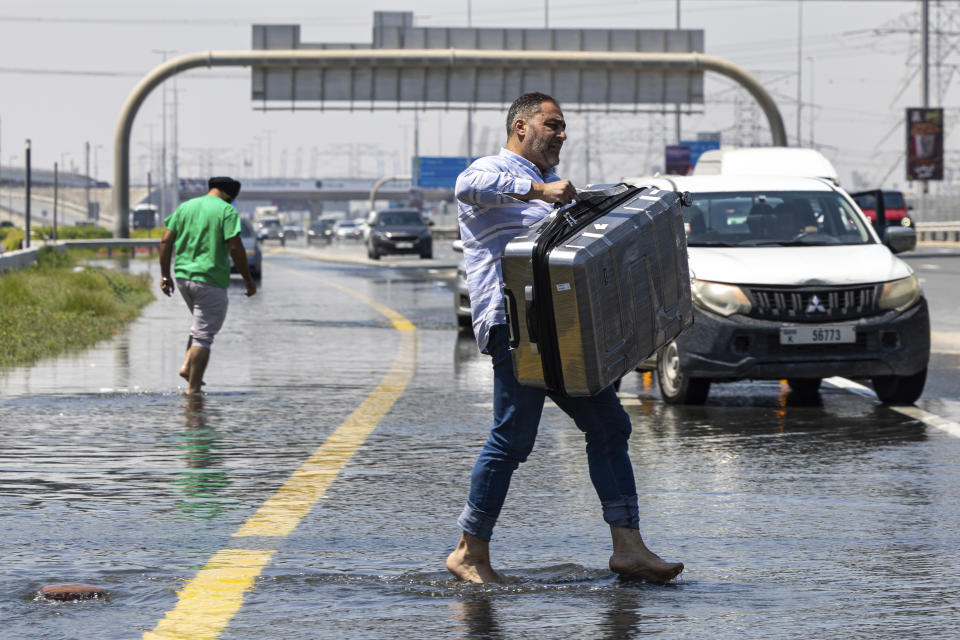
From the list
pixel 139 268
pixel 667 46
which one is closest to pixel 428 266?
pixel 139 268

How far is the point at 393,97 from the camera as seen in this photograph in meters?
56.4

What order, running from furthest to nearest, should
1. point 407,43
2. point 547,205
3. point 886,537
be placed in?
A: 1. point 407,43
2. point 886,537
3. point 547,205

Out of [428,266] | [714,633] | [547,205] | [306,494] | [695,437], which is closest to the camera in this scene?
[714,633]

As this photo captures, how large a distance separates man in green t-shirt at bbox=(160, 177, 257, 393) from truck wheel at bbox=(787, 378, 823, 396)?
4118 millimetres

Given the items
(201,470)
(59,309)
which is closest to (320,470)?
(201,470)

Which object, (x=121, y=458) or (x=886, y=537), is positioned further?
(x=121, y=458)

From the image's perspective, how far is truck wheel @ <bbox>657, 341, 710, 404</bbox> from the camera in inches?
495

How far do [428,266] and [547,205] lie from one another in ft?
138

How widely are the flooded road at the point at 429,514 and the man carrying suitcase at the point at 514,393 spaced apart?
0.45 ft

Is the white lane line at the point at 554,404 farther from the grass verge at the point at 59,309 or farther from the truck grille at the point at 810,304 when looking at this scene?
the grass verge at the point at 59,309

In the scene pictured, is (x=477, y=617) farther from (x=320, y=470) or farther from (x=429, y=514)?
(x=320, y=470)

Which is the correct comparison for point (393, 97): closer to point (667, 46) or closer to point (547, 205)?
point (667, 46)

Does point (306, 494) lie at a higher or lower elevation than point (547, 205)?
lower

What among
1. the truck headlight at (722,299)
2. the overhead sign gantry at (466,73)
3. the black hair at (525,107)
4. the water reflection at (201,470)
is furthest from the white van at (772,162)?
the overhead sign gantry at (466,73)
